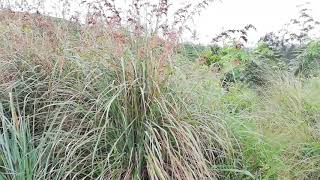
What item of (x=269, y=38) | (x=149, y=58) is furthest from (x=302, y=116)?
(x=269, y=38)

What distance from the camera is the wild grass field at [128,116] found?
266 centimetres

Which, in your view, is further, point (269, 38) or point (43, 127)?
point (269, 38)

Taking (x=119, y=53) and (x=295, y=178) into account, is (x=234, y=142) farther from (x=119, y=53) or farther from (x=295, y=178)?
(x=119, y=53)

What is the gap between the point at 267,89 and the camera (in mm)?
4746

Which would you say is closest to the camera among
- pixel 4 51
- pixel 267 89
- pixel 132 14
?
pixel 132 14

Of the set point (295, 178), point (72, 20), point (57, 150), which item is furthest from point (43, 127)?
point (295, 178)

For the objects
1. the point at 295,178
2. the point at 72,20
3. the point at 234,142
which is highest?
the point at 72,20

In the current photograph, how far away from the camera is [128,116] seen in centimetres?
279

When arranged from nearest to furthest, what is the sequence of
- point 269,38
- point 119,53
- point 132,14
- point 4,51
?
point 119,53 < point 132,14 < point 4,51 < point 269,38

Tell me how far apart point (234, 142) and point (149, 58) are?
823 mm

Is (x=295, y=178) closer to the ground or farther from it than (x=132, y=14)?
closer to the ground

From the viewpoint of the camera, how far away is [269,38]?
6.92 metres

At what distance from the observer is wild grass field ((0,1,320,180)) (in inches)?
105

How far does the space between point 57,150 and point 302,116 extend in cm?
202
